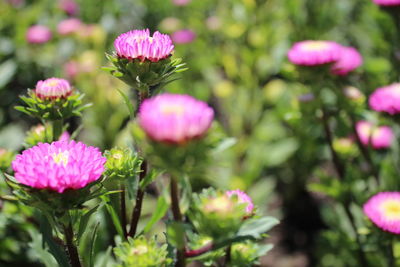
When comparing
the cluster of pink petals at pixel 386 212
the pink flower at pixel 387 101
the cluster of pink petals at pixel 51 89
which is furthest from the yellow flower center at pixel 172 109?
the pink flower at pixel 387 101

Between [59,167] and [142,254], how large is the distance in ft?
0.63

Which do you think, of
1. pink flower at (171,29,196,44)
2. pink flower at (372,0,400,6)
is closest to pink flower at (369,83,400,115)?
pink flower at (372,0,400,6)

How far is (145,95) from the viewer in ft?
2.64

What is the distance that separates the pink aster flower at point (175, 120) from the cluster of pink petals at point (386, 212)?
2.25 feet

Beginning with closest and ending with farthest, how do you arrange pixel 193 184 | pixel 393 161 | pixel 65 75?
pixel 393 161, pixel 193 184, pixel 65 75

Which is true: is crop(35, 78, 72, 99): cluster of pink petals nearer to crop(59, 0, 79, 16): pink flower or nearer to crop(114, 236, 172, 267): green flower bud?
crop(114, 236, 172, 267): green flower bud

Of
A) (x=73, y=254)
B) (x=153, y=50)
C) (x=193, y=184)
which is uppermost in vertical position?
(x=153, y=50)

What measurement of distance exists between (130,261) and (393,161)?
1309mm

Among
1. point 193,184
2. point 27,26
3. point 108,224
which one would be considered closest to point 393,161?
point 193,184

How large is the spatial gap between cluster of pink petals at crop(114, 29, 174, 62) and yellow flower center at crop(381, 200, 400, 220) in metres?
0.69

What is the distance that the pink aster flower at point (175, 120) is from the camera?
0.53 m

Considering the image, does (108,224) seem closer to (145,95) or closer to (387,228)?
(145,95)

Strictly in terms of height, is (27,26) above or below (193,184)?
above

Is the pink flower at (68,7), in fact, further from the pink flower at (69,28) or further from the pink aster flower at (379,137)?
the pink aster flower at (379,137)
